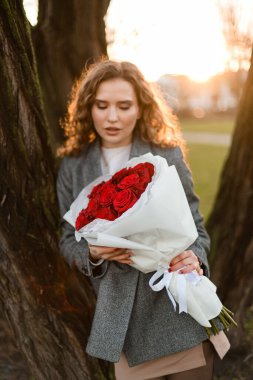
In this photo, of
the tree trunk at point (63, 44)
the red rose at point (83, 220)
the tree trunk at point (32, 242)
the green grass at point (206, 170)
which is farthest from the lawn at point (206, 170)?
the red rose at point (83, 220)

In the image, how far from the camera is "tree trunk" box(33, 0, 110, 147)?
314 cm

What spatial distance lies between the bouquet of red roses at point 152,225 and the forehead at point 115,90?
447mm

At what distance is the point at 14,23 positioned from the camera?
7.07 ft

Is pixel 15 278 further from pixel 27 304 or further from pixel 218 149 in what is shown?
pixel 218 149

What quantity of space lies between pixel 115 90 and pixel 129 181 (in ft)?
2.19

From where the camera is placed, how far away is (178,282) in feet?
6.43

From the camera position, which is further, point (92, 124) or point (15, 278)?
point (92, 124)

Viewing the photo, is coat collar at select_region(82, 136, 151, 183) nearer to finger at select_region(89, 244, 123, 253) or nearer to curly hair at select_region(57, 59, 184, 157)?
curly hair at select_region(57, 59, 184, 157)

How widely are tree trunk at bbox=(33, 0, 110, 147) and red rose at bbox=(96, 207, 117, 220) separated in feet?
5.16

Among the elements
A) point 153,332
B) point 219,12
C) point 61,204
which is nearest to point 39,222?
point 61,204

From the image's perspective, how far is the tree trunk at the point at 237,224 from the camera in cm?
304

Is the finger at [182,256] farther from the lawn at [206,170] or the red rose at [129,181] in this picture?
the lawn at [206,170]

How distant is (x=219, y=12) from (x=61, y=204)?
19.0 ft

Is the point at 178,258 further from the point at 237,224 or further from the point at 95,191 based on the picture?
the point at 237,224
